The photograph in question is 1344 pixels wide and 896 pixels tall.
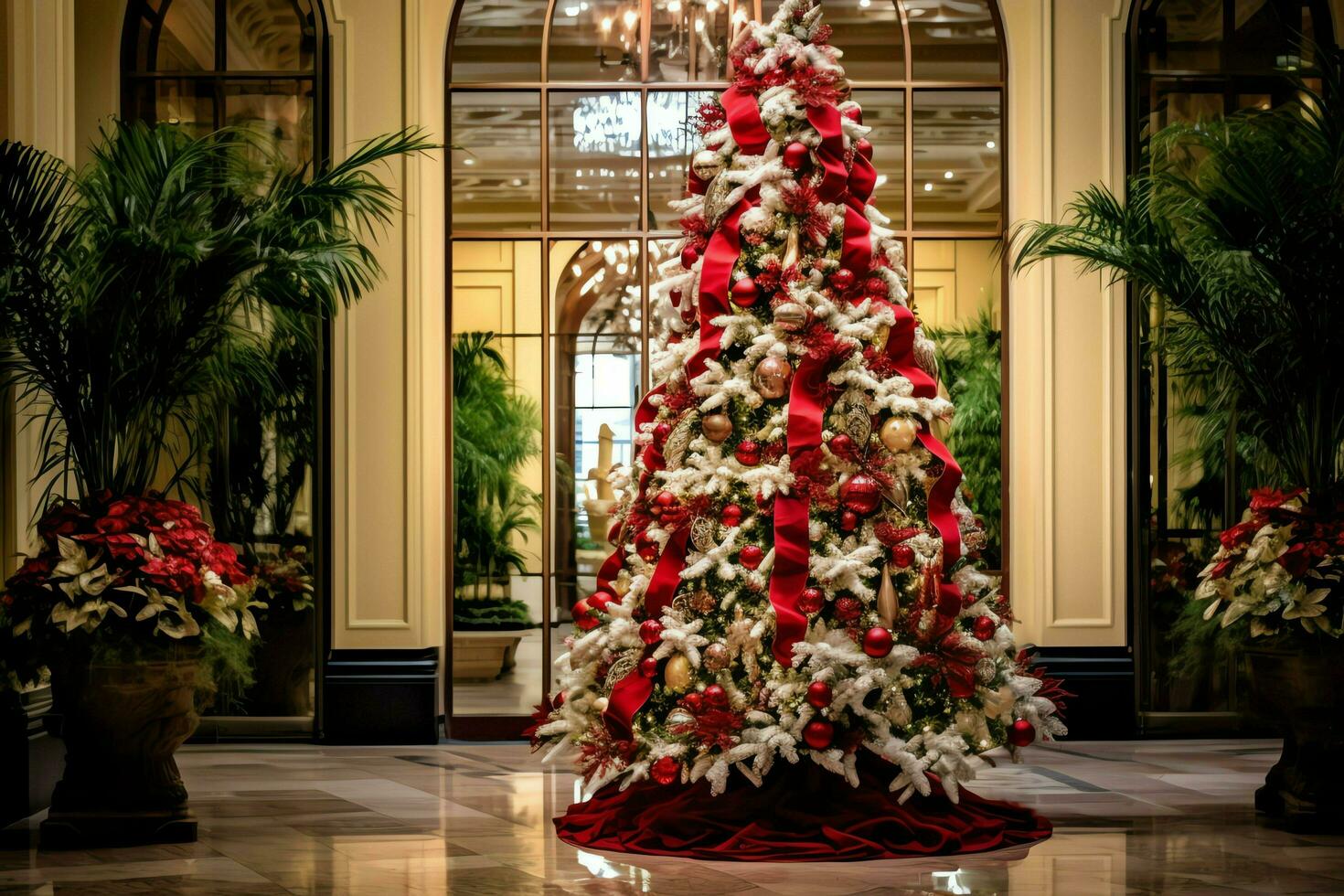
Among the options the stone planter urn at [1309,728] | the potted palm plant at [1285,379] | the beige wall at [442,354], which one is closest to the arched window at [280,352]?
the beige wall at [442,354]

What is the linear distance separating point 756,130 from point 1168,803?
307cm

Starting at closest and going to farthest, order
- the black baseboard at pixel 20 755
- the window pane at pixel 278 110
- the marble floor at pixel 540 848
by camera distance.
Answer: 1. the marble floor at pixel 540 848
2. the black baseboard at pixel 20 755
3. the window pane at pixel 278 110

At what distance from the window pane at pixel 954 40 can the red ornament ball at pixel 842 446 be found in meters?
3.55

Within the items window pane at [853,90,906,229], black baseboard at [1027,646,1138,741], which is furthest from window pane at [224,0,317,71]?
black baseboard at [1027,646,1138,741]

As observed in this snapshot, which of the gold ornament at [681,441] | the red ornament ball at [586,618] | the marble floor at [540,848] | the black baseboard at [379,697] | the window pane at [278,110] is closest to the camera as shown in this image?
the marble floor at [540,848]

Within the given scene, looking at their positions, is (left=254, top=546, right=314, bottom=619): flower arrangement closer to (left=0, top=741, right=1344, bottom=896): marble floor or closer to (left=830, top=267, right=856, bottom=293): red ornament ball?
(left=0, top=741, right=1344, bottom=896): marble floor

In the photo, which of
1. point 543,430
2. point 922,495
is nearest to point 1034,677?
point 922,495

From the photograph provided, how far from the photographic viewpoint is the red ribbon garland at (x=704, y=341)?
4859 millimetres

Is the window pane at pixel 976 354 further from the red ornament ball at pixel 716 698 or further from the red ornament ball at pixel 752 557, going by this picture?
the red ornament ball at pixel 716 698

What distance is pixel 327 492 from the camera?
291 inches

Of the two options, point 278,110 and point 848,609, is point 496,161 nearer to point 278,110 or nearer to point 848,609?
point 278,110

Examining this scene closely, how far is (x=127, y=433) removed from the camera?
516 centimetres

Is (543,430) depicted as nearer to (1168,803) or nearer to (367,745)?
(367,745)

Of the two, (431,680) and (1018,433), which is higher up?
(1018,433)
